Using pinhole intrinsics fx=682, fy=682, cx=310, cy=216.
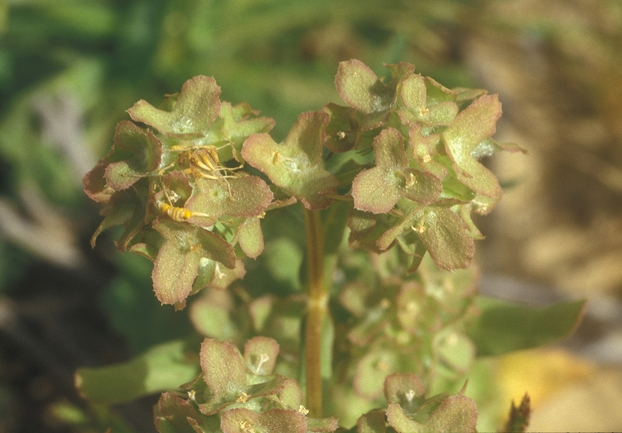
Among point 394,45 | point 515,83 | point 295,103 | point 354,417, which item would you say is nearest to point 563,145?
point 515,83

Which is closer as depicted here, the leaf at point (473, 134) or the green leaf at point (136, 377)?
the leaf at point (473, 134)

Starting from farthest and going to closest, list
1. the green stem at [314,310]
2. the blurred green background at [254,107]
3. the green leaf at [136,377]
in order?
the blurred green background at [254,107]
the green leaf at [136,377]
the green stem at [314,310]

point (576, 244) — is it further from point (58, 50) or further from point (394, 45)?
point (58, 50)

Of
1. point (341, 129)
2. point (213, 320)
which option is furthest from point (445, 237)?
point (213, 320)

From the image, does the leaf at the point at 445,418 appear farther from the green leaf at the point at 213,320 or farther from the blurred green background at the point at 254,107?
the blurred green background at the point at 254,107

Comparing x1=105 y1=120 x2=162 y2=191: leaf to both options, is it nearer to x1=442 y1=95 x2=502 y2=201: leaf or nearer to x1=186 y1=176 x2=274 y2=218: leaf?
x1=186 y1=176 x2=274 y2=218: leaf

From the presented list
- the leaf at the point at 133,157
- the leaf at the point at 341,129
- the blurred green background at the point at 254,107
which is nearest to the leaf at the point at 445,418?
the leaf at the point at 341,129
